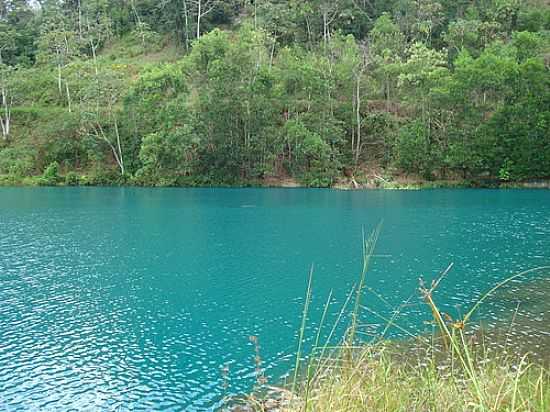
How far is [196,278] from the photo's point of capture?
73.2 ft

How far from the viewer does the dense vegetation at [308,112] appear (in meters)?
58.1

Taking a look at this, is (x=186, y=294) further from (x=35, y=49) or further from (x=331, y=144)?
(x=35, y=49)

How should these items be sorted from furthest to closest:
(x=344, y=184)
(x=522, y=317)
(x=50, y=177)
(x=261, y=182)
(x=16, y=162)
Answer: (x=16, y=162) → (x=50, y=177) → (x=261, y=182) → (x=344, y=184) → (x=522, y=317)

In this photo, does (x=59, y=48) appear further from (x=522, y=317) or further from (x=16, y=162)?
(x=522, y=317)

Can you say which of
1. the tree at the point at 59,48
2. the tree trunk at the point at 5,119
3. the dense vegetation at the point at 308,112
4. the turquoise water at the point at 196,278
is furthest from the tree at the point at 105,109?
the turquoise water at the point at 196,278

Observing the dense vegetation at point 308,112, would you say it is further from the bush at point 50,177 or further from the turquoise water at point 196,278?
the turquoise water at point 196,278

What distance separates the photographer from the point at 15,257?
2583cm

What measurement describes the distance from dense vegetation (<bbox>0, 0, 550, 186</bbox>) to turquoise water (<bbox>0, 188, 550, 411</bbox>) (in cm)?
1373

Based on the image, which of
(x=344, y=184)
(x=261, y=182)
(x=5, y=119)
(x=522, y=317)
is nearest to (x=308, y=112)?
(x=344, y=184)

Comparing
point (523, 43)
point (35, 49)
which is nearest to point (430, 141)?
point (523, 43)

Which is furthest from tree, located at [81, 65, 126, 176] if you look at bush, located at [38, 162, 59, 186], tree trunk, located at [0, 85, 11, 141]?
tree trunk, located at [0, 85, 11, 141]

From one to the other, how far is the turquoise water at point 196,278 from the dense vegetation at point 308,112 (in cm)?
1373

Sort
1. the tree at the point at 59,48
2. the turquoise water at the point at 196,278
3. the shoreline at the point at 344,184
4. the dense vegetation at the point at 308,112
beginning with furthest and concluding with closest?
the tree at the point at 59,48, the dense vegetation at the point at 308,112, the shoreline at the point at 344,184, the turquoise water at the point at 196,278

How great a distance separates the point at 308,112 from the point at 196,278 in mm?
42238
